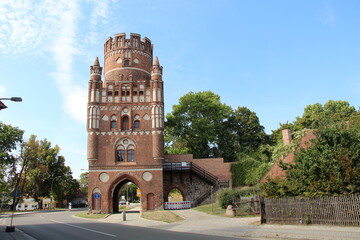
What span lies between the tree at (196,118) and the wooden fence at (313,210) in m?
31.7

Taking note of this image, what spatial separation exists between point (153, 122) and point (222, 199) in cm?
1360

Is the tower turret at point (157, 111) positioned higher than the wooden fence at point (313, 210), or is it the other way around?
the tower turret at point (157, 111)

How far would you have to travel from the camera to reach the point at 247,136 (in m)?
52.3

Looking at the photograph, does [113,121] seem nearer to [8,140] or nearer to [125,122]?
[125,122]

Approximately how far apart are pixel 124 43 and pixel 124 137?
13.8 metres

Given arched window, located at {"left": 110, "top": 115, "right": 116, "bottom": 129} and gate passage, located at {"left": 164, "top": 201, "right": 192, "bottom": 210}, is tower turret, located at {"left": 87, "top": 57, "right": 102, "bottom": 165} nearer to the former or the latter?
arched window, located at {"left": 110, "top": 115, "right": 116, "bottom": 129}

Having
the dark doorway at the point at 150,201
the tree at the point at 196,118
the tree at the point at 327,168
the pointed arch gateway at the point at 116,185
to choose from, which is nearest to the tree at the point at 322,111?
the tree at the point at 196,118

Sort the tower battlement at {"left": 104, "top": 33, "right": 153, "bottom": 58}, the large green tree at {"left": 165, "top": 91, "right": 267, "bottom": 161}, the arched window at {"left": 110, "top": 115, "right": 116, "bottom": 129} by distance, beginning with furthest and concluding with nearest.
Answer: the large green tree at {"left": 165, "top": 91, "right": 267, "bottom": 161} < the tower battlement at {"left": 104, "top": 33, "right": 153, "bottom": 58} < the arched window at {"left": 110, "top": 115, "right": 116, "bottom": 129}

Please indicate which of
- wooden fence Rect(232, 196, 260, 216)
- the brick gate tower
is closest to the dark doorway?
the brick gate tower

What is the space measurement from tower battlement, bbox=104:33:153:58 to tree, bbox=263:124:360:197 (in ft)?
99.0

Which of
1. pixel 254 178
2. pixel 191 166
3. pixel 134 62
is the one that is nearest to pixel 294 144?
pixel 254 178

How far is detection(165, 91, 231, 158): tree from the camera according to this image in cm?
5106

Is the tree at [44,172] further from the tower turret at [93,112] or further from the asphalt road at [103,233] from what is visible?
the asphalt road at [103,233]

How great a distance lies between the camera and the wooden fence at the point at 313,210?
49.8 feet
